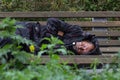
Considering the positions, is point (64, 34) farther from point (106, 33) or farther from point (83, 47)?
point (106, 33)

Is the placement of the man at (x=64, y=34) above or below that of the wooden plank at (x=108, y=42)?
above

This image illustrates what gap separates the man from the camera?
4.50 meters

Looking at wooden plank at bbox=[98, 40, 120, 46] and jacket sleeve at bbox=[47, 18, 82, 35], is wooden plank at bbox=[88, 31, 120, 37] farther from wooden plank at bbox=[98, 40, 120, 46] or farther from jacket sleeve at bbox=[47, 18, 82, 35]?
jacket sleeve at bbox=[47, 18, 82, 35]

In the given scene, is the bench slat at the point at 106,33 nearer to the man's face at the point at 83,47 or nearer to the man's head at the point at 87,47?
the man's head at the point at 87,47

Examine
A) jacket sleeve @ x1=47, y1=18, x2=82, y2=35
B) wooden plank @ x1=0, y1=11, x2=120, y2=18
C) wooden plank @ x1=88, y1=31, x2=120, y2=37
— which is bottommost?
wooden plank @ x1=88, y1=31, x2=120, y2=37

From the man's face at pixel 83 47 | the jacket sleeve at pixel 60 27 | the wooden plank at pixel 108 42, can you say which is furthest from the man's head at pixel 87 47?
the wooden plank at pixel 108 42

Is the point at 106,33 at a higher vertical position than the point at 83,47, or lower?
lower

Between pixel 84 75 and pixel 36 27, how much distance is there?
2711 mm

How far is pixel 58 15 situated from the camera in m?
5.84

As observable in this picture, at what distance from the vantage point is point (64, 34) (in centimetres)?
497

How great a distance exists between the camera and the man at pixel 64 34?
4.50 meters

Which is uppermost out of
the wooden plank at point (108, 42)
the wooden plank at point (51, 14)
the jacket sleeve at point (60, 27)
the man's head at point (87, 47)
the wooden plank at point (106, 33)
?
the jacket sleeve at point (60, 27)

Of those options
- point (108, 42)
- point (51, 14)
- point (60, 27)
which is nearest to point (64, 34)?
point (60, 27)

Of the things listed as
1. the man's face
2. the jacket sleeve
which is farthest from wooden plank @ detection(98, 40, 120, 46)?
the man's face
